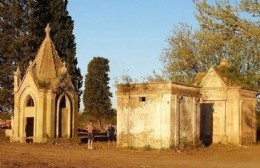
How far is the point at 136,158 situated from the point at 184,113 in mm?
6474

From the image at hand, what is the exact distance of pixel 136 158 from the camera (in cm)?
2222

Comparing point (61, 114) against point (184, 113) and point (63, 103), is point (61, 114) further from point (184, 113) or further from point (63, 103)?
point (184, 113)

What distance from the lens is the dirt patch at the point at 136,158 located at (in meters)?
18.5

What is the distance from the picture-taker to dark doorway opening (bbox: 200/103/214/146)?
3272 centimetres

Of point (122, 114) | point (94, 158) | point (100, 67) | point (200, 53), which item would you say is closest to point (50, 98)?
point (122, 114)

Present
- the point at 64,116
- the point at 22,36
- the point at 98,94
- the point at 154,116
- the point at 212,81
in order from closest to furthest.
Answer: the point at 154,116
the point at 212,81
the point at 64,116
the point at 22,36
the point at 98,94

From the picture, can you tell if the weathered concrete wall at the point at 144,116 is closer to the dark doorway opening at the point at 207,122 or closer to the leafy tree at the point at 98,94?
the dark doorway opening at the point at 207,122

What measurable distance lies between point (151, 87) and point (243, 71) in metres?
15.9

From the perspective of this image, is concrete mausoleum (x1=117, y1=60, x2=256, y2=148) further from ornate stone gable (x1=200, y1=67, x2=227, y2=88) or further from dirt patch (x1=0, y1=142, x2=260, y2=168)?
dirt patch (x1=0, y1=142, x2=260, y2=168)

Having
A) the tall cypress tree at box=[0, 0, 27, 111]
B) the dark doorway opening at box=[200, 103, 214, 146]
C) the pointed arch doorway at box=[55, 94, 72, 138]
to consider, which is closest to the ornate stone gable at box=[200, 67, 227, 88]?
the dark doorway opening at box=[200, 103, 214, 146]

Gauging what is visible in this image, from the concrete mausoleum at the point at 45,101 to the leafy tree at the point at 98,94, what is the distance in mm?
30080

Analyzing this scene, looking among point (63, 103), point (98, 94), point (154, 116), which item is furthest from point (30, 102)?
point (98, 94)

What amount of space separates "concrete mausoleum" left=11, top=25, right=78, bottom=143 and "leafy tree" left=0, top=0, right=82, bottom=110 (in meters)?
5.76

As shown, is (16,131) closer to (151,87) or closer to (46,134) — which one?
(46,134)
